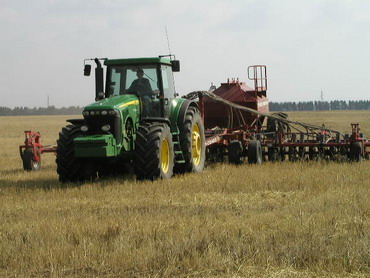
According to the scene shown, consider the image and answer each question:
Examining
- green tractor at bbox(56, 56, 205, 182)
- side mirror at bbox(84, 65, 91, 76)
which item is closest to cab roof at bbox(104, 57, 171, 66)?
green tractor at bbox(56, 56, 205, 182)

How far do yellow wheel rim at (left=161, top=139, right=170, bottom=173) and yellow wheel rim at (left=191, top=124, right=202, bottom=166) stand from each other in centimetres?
145

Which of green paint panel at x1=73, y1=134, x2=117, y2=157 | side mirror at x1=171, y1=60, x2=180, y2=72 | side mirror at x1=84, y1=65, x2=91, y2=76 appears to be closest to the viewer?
green paint panel at x1=73, y1=134, x2=117, y2=157

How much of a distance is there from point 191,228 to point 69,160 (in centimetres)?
464

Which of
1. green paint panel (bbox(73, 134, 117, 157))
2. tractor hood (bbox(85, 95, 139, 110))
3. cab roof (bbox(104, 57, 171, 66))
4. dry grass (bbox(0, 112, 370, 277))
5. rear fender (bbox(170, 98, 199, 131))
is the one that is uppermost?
cab roof (bbox(104, 57, 171, 66))

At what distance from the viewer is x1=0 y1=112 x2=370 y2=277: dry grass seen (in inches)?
197

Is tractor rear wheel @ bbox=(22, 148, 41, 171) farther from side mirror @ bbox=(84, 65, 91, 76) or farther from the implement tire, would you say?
the implement tire

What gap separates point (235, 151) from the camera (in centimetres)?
1367

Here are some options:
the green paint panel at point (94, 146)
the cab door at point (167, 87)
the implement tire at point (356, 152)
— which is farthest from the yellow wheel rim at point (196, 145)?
the implement tire at point (356, 152)

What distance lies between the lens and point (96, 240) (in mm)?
5938

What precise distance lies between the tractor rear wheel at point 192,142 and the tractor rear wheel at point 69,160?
6.34ft

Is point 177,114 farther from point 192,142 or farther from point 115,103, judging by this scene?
point 115,103

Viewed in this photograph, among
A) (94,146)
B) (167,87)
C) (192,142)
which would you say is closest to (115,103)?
(94,146)

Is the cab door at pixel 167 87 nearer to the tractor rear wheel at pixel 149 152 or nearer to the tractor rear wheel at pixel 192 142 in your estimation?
the tractor rear wheel at pixel 192 142

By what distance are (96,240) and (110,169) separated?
5.95 m
